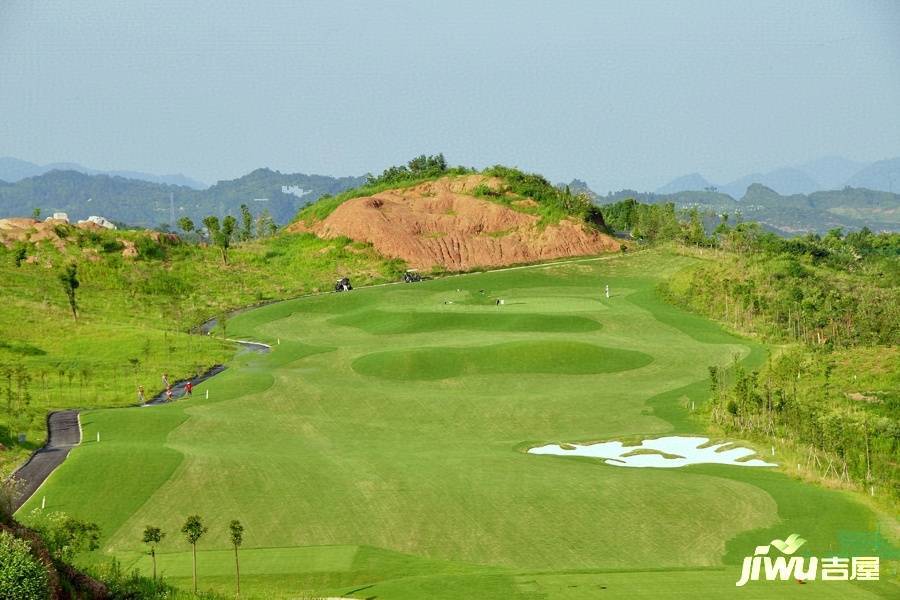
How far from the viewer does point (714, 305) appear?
97.9 m

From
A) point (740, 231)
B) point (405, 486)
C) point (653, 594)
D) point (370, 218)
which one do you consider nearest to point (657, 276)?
point (740, 231)

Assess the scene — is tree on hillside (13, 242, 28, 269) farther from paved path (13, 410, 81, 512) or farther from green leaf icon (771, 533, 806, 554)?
green leaf icon (771, 533, 806, 554)

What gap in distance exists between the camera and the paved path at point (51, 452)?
1722 inches

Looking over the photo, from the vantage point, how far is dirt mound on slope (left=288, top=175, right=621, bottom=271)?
136750 mm

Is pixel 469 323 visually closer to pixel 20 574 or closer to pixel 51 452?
pixel 51 452

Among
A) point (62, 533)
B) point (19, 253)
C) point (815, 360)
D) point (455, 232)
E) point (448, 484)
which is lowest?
point (448, 484)

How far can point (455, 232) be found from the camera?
14162 centimetres

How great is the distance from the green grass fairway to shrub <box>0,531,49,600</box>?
7835mm

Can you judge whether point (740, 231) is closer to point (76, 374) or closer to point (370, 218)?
point (370, 218)

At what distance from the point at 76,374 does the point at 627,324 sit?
48.6 metres

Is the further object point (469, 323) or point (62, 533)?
point (469, 323)

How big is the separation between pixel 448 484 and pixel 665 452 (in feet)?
45.0

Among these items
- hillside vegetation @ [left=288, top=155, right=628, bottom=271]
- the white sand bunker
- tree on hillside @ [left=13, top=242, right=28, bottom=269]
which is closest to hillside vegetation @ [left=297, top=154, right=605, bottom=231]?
hillside vegetation @ [left=288, top=155, right=628, bottom=271]

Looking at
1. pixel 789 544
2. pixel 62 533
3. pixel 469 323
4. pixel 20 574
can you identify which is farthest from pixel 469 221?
pixel 20 574
